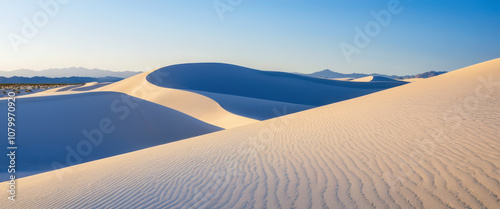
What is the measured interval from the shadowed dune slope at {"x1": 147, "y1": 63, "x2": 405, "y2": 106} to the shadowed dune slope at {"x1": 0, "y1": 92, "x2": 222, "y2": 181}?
22.8m

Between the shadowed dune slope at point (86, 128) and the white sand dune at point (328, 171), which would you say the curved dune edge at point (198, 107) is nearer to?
the shadowed dune slope at point (86, 128)

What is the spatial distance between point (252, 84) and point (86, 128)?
3242 centimetres

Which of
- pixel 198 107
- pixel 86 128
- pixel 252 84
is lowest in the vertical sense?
pixel 198 107

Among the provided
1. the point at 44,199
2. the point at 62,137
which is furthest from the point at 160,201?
the point at 62,137

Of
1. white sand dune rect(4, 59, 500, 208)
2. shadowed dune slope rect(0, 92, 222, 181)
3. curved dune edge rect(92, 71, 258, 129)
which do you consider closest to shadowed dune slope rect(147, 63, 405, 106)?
curved dune edge rect(92, 71, 258, 129)

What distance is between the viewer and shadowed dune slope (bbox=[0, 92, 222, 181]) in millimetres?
9844

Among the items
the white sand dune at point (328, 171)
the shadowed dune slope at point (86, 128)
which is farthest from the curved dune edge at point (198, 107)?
the white sand dune at point (328, 171)

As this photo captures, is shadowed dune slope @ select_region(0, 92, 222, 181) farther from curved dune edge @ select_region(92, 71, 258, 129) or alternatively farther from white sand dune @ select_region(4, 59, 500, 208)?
white sand dune @ select_region(4, 59, 500, 208)

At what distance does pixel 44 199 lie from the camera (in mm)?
4484

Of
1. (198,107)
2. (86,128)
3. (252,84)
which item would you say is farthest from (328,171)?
(252,84)

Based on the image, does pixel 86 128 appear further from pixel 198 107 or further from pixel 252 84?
pixel 252 84

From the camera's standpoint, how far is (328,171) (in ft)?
13.1

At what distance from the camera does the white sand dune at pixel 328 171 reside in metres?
3.15

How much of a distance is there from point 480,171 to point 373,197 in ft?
4.34
